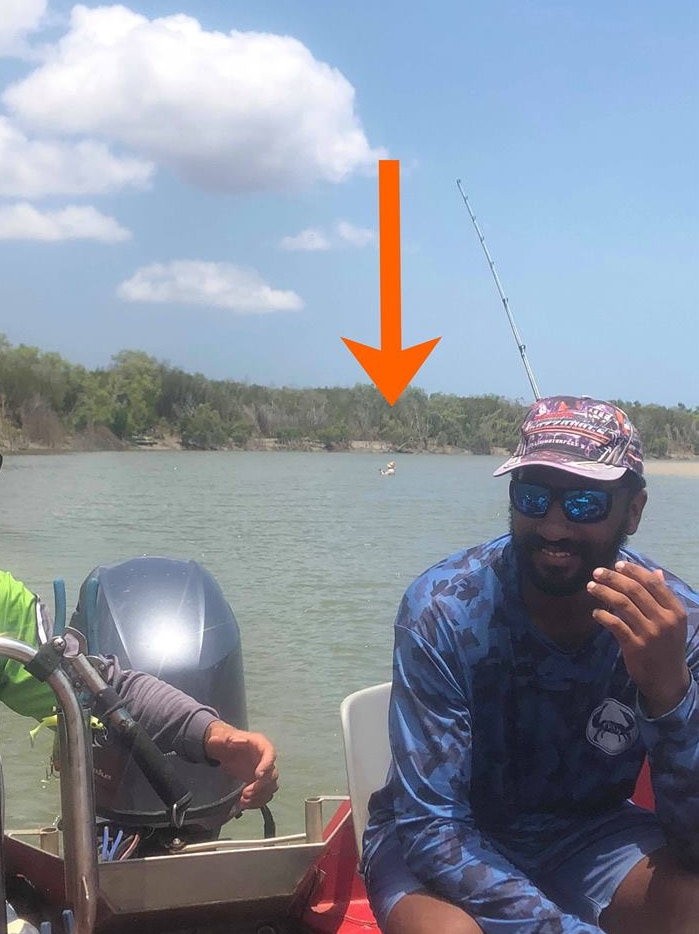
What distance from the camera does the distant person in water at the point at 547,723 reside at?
188 cm

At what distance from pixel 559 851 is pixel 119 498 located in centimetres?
2499

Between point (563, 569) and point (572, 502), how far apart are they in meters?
0.12

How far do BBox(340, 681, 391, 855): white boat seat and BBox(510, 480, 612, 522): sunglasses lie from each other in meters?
0.49

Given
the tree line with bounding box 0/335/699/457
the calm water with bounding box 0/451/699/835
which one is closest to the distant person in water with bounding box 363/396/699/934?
the calm water with bounding box 0/451/699/835

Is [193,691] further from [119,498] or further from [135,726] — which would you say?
[119,498]

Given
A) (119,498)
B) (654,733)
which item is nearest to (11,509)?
(119,498)

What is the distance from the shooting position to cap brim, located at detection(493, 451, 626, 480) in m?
1.95

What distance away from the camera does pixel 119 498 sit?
86.3ft

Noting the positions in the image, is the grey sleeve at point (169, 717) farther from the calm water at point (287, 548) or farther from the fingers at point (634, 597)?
the calm water at point (287, 548)

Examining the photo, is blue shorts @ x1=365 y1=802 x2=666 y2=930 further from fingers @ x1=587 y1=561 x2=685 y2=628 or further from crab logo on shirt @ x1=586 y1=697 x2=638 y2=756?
fingers @ x1=587 y1=561 x2=685 y2=628

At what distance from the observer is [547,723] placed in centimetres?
202

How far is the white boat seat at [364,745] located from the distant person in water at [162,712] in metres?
0.17

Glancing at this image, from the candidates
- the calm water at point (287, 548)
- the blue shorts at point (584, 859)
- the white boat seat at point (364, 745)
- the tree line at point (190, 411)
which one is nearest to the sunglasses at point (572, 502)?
the white boat seat at point (364, 745)

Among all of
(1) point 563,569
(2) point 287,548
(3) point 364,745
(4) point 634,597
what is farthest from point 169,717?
(2) point 287,548
